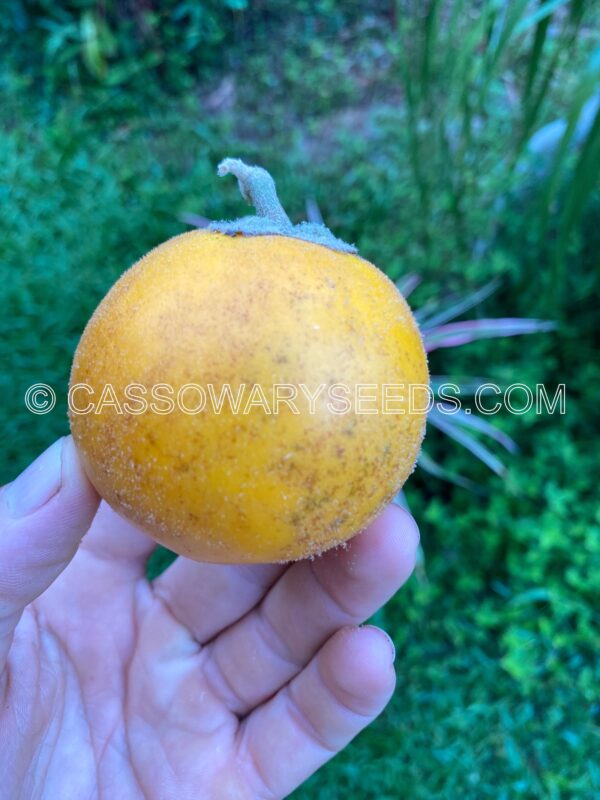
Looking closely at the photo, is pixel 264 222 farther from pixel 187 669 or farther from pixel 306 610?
pixel 187 669

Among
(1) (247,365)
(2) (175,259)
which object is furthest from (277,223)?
(1) (247,365)

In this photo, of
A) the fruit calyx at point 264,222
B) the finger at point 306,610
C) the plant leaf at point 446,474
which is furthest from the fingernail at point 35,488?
the plant leaf at point 446,474

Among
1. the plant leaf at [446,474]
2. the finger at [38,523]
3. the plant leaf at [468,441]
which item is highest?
the finger at [38,523]

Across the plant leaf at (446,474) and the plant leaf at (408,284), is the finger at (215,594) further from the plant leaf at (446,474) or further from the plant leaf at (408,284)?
the plant leaf at (408,284)

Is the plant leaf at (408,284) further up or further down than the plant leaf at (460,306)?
further up

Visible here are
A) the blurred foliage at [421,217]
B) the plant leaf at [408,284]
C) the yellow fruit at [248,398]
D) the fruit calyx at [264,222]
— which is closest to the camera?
the yellow fruit at [248,398]

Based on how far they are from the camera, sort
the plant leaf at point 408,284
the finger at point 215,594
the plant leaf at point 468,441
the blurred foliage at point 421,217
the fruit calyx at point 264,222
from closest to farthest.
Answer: the fruit calyx at point 264,222 < the finger at point 215,594 < the blurred foliage at point 421,217 < the plant leaf at point 468,441 < the plant leaf at point 408,284
